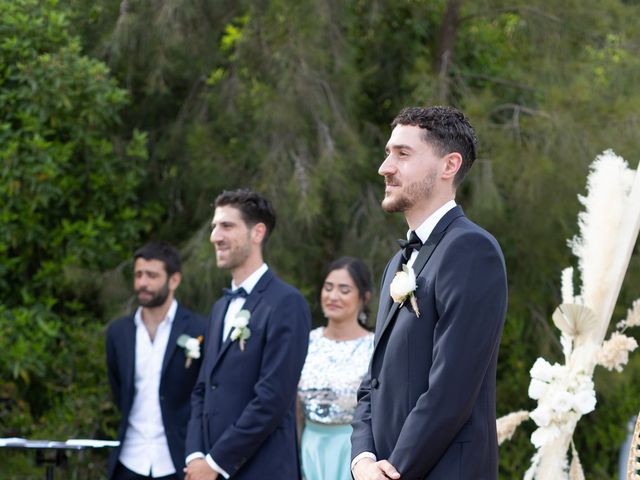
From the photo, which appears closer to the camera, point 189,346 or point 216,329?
point 216,329

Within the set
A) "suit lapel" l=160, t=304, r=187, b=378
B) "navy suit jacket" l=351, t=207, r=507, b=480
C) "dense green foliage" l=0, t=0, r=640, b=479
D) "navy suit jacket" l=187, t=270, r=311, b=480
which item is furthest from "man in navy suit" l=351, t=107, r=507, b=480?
"dense green foliage" l=0, t=0, r=640, b=479

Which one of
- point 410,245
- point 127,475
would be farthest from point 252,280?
point 410,245

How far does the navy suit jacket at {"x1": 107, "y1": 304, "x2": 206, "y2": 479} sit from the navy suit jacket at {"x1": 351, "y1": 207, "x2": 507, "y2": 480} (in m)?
2.62

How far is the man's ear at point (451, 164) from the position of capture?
3070mm

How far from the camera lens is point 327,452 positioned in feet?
18.0

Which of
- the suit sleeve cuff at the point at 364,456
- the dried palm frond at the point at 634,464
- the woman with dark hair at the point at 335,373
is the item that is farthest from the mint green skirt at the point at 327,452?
the suit sleeve cuff at the point at 364,456

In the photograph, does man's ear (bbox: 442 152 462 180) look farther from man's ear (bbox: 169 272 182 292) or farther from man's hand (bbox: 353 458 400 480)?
man's ear (bbox: 169 272 182 292)

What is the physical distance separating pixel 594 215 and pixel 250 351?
173 cm

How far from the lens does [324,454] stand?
5.49 meters

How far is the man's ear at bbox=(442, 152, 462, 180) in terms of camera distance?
3.07 metres

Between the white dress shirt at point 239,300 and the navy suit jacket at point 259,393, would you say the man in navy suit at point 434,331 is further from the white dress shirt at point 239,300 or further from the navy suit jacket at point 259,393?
the white dress shirt at point 239,300

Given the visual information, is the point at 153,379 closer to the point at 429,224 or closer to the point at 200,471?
the point at 200,471

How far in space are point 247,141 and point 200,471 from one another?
144 inches

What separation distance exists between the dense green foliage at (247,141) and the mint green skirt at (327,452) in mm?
1888
